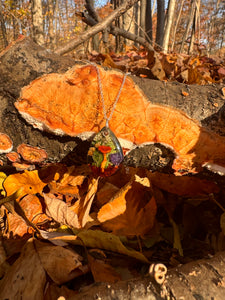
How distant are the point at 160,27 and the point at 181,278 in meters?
5.25

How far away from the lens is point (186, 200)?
1217 mm

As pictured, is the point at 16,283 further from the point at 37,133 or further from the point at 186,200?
the point at 186,200

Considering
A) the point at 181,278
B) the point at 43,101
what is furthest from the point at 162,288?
the point at 43,101

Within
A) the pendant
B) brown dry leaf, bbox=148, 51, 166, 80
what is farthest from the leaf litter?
brown dry leaf, bbox=148, 51, 166, 80

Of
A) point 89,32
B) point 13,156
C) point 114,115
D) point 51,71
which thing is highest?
point 89,32

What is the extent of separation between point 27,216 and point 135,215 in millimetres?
490

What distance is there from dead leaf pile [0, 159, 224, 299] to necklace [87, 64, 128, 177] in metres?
0.15

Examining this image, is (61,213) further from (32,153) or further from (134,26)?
(134,26)

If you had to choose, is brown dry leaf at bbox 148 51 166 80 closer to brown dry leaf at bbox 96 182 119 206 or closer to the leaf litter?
the leaf litter

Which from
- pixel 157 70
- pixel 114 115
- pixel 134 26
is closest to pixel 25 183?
pixel 114 115

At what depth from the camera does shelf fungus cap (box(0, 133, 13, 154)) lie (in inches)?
38.7

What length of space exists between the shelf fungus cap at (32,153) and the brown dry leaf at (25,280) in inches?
15.4

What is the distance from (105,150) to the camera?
0.94 meters

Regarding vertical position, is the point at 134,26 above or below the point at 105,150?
above
